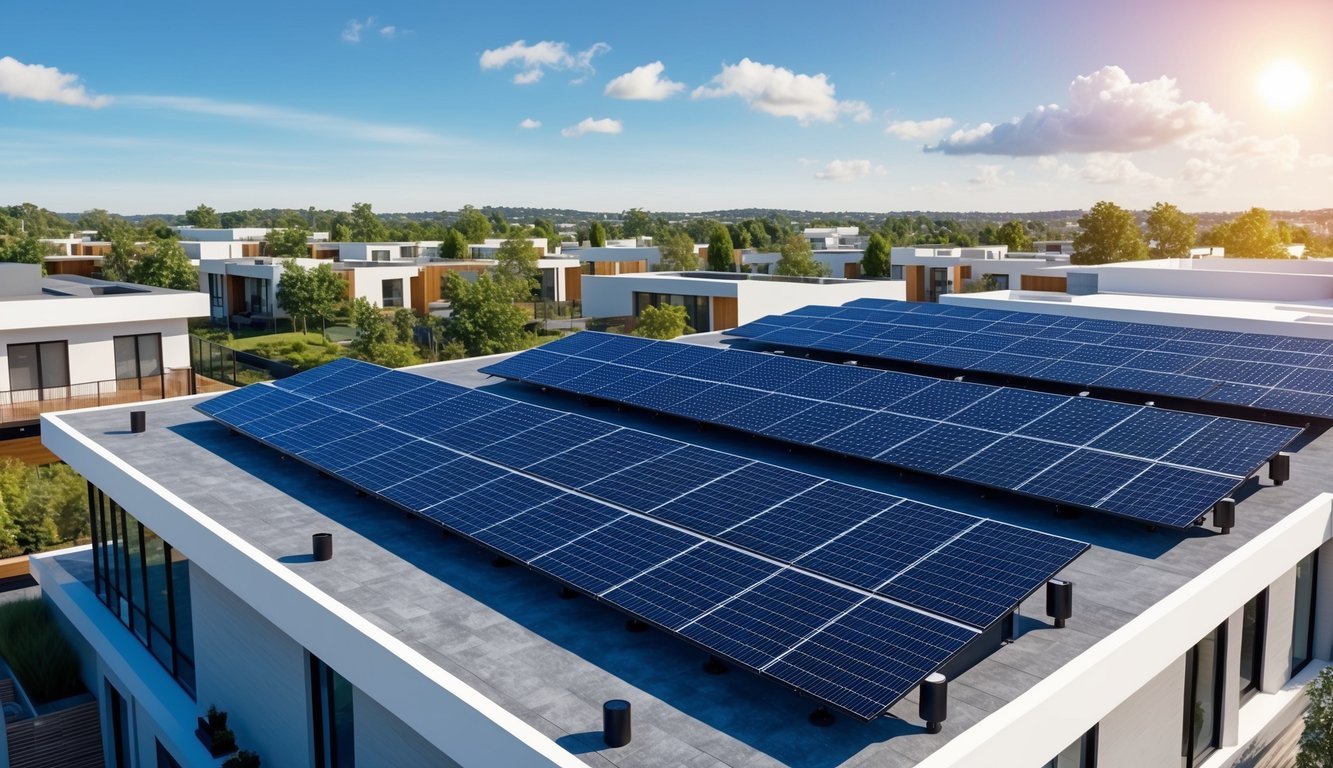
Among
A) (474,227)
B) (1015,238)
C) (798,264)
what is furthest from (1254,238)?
(474,227)

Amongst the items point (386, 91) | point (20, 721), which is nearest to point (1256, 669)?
point (20, 721)

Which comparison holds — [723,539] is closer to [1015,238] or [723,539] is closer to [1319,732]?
[1319,732]

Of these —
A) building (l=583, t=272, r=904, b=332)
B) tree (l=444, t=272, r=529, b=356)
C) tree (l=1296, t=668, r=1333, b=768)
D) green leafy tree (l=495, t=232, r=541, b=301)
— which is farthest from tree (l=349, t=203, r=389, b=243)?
tree (l=1296, t=668, r=1333, b=768)

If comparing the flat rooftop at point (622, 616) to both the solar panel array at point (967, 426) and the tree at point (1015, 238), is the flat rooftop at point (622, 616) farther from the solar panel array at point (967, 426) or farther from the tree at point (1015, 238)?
the tree at point (1015, 238)

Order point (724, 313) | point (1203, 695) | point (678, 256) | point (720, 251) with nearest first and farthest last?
1. point (1203, 695)
2. point (724, 313)
3. point (720, 251)
4. point (678, 256)

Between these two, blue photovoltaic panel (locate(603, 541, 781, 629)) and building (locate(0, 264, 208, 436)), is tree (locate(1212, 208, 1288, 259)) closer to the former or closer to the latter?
building (locate(0, 264, 208, 436))

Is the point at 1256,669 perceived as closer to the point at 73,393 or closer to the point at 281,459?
the point at 281,459
